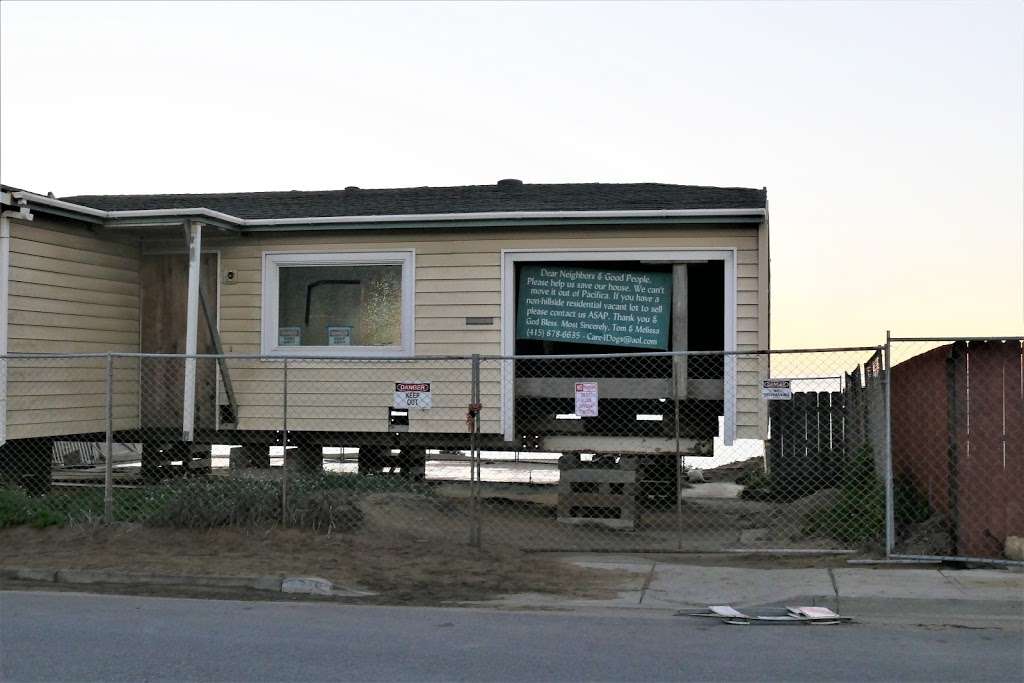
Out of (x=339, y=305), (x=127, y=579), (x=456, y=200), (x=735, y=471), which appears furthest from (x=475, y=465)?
(x=735, y=471)

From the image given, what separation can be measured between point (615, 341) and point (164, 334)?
19.6 ft

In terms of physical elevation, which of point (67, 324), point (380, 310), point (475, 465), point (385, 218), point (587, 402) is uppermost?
point (385, 218)

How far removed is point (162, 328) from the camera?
48.2ft

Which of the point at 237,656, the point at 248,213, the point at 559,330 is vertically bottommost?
the point at 237,656

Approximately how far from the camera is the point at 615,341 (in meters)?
13.4

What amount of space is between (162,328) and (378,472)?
3434 millimetres

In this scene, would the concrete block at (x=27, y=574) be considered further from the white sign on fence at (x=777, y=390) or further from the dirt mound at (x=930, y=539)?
the dirt mound at (x=930, y=539)

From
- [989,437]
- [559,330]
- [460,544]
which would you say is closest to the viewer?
[989,437]

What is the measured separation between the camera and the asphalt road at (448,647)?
617 centimetres

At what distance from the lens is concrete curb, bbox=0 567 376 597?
8.86 m

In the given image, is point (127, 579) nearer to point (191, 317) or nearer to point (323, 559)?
point (323, 559)

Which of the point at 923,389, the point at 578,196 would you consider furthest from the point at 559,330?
the point at 923,389

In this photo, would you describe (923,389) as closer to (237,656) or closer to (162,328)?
(237,656)

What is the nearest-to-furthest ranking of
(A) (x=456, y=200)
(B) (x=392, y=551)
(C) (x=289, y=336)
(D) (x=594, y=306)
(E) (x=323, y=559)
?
1. (E) (x=323, y=559)
2. (B) (x=392, y=551)
3. (D) (x=594, y=306)
4. (C) (x=289, y=336)
5. (A) (x=456, y=200)
